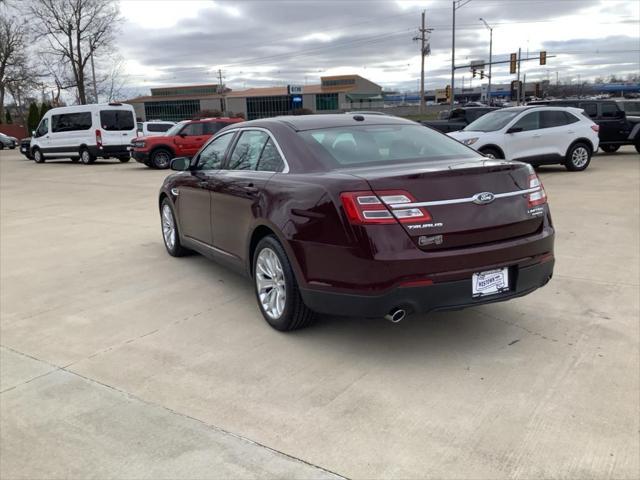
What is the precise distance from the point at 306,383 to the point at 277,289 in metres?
0.92

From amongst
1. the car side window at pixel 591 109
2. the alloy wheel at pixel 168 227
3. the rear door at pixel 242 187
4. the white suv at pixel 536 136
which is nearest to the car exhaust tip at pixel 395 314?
the rear door at pixel 242 187

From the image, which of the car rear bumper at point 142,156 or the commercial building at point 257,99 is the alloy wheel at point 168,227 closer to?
the car rear bumper at point 142,156

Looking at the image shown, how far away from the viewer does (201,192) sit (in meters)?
5.48

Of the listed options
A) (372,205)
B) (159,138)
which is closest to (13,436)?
(372,205)

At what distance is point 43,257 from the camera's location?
6.93m

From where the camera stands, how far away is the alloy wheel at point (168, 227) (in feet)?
21.7

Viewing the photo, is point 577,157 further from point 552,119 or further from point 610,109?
point 610,109

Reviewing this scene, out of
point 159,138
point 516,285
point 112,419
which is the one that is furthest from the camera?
point 159,138

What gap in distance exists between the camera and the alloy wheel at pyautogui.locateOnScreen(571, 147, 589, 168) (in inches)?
559

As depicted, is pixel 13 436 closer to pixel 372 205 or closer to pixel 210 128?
pixel 372 205

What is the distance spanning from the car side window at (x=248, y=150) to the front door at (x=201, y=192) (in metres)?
0.22

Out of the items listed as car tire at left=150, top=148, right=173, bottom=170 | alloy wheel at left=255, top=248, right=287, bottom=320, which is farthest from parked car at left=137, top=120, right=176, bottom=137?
alloy wheel at left=255, top=248, right=287, bottom=320

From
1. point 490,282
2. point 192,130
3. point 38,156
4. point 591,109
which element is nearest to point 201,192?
point 490,282

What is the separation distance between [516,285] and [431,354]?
713 millimetres
